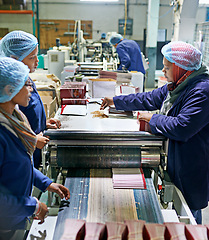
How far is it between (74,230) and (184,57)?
3.89 ft

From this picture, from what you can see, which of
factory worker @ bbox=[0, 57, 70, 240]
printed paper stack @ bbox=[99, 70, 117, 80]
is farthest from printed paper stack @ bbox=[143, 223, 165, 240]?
printed paper stack @ bbox=[99, 70, 117, 80]

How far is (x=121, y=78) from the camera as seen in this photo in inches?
133

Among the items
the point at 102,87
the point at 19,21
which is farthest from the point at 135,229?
the point at 19,21

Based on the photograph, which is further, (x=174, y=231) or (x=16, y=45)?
(x=16, y=45)

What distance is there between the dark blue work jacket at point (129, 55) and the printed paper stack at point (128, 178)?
338 centimetres

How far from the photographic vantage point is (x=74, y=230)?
998mm

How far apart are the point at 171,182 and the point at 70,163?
26.4 inches

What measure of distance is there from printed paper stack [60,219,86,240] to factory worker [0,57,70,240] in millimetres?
165

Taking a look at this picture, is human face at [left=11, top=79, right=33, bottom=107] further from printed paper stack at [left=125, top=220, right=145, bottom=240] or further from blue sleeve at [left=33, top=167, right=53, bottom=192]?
printed paper stack at [left=125, top=220, right=145, bottom=240]

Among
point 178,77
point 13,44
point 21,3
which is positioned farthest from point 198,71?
point 21,3

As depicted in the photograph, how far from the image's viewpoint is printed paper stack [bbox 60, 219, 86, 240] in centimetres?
99

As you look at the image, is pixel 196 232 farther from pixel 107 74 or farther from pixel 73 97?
pixel 107 74

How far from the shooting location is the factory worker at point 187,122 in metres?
1.52

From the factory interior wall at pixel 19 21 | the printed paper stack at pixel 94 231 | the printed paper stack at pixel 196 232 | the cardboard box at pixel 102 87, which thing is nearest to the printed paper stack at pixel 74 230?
the printed paper stack at pixel 94 231
